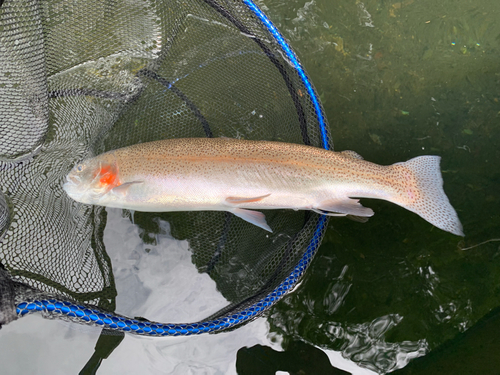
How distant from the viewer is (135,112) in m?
2.83

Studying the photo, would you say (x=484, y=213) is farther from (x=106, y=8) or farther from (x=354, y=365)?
(x=106, y=8)

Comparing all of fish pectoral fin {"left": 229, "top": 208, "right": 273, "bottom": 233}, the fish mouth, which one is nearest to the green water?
fish pectoral fin {"left": 229, "top": 208, "right": 273, "bottom": 233}

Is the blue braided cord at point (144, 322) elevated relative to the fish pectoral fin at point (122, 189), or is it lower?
lower

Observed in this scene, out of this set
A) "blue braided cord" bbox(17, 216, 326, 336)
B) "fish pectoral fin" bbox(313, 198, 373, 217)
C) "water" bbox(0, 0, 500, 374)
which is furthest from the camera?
"water" bbox(0, 0, 500, 374)

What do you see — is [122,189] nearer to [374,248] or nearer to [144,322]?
[144,322]

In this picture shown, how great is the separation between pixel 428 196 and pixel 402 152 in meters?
0.85

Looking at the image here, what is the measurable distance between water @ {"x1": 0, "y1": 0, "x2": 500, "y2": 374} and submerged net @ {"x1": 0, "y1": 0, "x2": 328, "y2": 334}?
349 millimetres

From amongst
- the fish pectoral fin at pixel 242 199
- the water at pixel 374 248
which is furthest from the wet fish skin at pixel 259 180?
the water at pixel 374 248

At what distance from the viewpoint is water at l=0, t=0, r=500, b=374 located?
277cm

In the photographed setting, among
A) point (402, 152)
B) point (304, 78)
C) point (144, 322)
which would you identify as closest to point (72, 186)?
A: point (144, 322)

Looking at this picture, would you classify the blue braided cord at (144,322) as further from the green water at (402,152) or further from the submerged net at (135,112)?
the green water at (402,152)

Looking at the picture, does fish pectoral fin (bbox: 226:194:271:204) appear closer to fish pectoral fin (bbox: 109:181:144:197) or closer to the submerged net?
the submerged net

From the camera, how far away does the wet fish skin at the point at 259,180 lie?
7.34 ft

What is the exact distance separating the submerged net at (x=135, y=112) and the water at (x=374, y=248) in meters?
0.35
